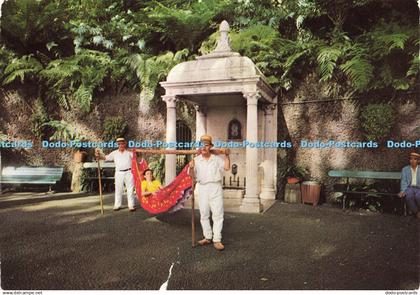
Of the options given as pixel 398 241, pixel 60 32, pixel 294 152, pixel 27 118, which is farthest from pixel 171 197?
pixel 60 32

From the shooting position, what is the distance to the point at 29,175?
11367 millimetres

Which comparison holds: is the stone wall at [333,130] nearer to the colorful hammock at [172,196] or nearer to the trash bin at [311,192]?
the trash bin at [311,192]

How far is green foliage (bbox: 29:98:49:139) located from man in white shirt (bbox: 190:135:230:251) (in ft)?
32.0

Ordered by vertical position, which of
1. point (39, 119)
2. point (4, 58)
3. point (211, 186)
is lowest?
point (211, 186)

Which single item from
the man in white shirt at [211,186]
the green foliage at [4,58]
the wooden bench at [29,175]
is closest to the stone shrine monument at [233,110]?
the man in white shirt at [211,186]

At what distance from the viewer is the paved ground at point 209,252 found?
4.00 m

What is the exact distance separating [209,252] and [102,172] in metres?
7.86

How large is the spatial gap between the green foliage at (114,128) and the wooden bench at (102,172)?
1.26 metres

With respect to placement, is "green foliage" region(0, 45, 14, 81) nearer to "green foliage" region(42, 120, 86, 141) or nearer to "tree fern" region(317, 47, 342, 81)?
"green foliage" region(42, 120, 86, 141)

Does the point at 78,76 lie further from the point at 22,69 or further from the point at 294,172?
the point at 294,172

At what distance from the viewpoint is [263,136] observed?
1022cm

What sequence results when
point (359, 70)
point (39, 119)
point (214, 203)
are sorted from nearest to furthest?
1. point (214, 203)
2. point (359, 70)
3. point (39, 119)

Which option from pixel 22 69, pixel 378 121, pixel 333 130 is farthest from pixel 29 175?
pixel 378 121

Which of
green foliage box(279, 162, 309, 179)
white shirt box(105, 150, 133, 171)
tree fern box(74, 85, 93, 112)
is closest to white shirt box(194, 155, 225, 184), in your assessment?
white shirt box(105, 150, 133, 171)
